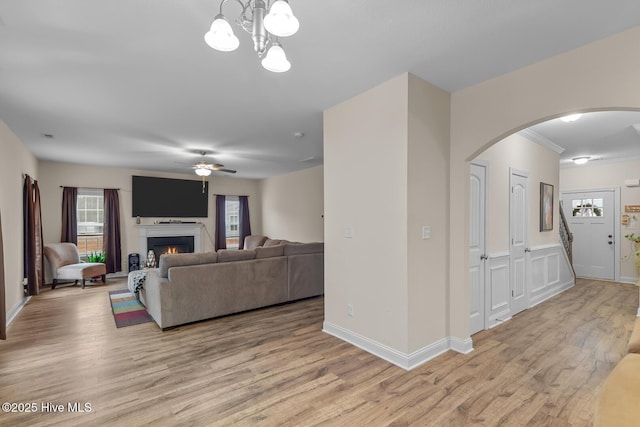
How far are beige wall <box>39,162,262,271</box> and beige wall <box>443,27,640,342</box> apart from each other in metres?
7.23

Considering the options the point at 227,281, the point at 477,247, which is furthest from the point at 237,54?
the point at 477,247

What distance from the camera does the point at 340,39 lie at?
7.31 feet

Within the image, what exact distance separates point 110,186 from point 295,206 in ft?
14.8

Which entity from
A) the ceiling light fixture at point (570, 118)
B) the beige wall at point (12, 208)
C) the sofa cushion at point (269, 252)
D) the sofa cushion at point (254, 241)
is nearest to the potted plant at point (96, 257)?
the beige wall at point (12, 208)

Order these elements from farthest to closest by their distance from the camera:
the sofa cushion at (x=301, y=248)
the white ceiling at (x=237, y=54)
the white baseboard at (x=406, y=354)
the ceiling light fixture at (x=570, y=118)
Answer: the sofa cushion at (x=301, y=248)
the ceiling light fixture at (x=570, y=118)
the white baseboard at (x=406, y=354)
the white ceiling at (x=237, y=54)

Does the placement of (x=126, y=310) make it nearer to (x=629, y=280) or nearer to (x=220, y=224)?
(x=220, y=224)

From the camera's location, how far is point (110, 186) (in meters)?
7.30

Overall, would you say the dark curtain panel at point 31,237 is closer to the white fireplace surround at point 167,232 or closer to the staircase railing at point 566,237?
the white fireplace surround at point 167,232

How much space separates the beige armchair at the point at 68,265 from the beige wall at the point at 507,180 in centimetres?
718

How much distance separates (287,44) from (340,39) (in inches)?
15.8

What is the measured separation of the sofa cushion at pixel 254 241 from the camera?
8416 mm

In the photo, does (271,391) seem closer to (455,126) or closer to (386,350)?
(386,350)

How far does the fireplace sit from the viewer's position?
7762 mm

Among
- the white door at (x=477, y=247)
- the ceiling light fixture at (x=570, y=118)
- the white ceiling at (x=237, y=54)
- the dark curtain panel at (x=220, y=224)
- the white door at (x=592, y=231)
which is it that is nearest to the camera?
the white ceiling at (x=237, y=54)
